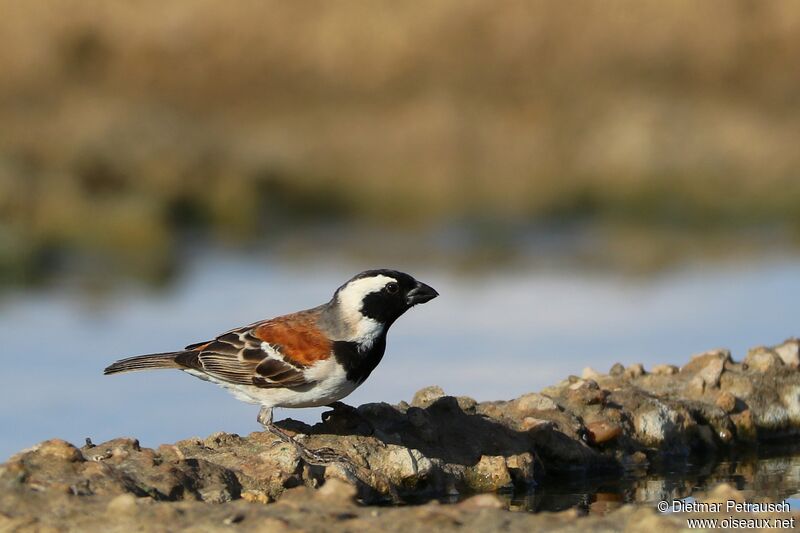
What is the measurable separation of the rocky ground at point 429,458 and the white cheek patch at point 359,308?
0.39 m

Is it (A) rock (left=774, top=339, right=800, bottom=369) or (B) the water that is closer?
(B) the water

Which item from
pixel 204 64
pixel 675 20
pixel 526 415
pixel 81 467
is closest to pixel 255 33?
pixel 204 64

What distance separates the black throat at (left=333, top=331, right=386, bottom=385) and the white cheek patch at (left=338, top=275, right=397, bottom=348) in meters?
0.04

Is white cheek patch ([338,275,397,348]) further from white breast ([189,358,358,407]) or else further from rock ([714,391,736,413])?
rock ([714,391,736,413])

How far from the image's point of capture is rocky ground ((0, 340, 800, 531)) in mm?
6613

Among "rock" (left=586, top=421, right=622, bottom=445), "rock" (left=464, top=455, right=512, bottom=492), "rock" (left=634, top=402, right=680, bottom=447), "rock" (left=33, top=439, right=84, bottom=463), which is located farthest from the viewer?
"rock" (left=634, top=402, right=680, bottom=447)

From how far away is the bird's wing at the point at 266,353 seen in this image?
8.65 metres

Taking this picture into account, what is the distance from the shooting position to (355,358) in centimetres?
867

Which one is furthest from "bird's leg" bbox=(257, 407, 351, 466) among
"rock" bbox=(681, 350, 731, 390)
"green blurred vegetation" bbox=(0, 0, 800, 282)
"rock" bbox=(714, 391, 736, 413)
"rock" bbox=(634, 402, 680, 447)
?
"green blurred vegetation" bbox=(0, 0, 800, 282)

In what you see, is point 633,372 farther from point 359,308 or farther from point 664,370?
point 359,308

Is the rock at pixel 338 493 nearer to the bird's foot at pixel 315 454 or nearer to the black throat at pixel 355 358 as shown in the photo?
the bird's foot at pixel 315 454

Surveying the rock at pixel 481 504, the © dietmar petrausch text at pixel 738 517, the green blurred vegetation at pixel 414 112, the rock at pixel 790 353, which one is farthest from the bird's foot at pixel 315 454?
the green blurred vegetation at pixel 414 112

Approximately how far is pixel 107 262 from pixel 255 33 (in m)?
8.73

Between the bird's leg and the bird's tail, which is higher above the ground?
the bird's tail
